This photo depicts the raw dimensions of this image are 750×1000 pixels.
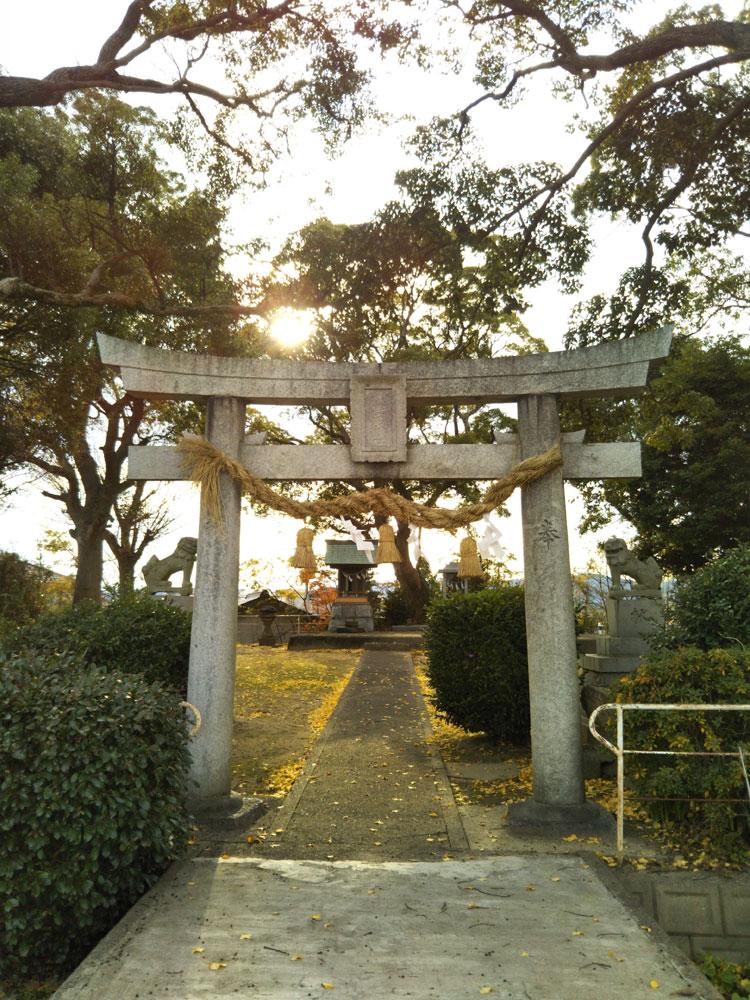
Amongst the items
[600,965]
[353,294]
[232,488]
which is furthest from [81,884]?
[353,294]

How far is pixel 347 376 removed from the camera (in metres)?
6.15

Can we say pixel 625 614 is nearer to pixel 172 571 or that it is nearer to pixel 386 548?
pixel 386 548

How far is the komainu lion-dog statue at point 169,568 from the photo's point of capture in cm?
965

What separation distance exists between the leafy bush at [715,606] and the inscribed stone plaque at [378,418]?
8.97 ft

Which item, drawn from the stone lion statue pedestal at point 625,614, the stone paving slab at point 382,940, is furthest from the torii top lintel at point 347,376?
the stone paving slab at point 382,940

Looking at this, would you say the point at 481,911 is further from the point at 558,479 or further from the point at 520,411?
the point at 520,411

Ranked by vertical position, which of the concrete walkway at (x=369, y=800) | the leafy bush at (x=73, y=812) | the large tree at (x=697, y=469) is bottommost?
the concrete walkway at (x=369, y=800)

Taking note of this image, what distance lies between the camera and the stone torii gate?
5719mm

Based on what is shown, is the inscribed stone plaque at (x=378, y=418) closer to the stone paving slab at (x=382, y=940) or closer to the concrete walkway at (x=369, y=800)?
the concrete walkway at (x=369, y=800)

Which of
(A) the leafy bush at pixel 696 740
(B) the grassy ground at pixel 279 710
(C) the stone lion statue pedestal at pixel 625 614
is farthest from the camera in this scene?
(B) the grassy ground at pixel 279 710

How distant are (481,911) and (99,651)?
186 inches

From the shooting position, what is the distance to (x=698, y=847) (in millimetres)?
4730

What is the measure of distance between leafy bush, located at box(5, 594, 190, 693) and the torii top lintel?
8.26 feet

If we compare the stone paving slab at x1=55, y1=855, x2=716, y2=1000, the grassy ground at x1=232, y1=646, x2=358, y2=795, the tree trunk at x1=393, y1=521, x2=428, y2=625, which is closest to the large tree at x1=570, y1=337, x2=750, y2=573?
the tree trunk at x1=393, y1=521, x2=428, y2=625
